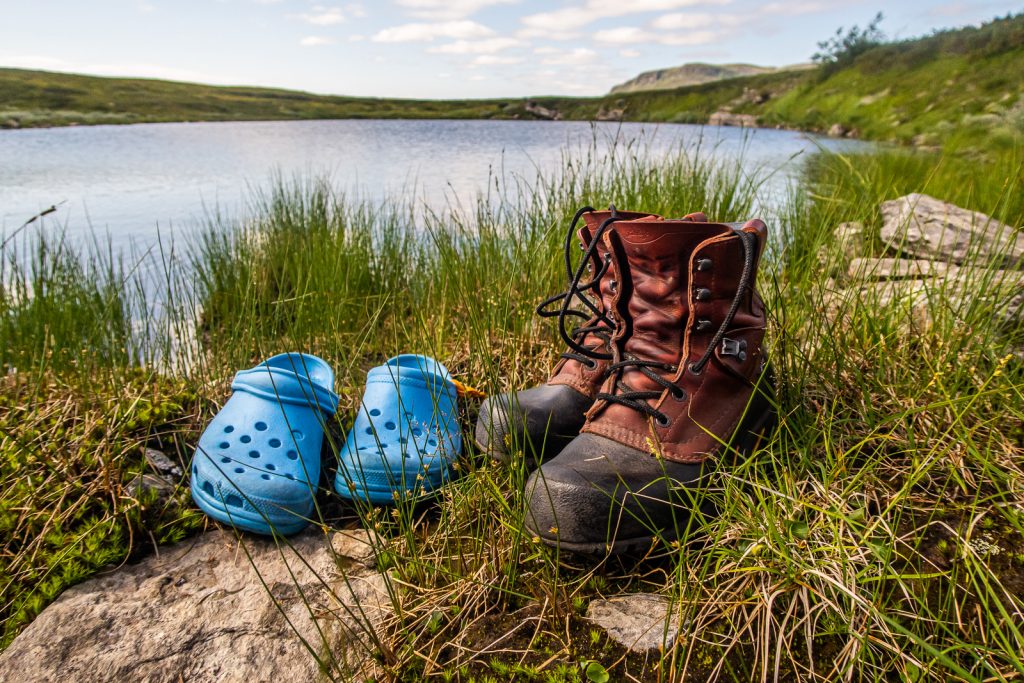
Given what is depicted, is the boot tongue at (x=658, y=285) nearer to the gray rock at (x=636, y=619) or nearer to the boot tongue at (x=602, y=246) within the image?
the boot tongue at (x=602, y=246)


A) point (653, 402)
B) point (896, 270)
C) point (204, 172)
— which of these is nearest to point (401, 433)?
point (653, 402)

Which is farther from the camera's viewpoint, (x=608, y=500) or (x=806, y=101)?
(x=806, y=101)

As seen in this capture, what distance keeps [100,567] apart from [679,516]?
1.19 metres

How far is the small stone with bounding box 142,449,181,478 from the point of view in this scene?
59.0 inches

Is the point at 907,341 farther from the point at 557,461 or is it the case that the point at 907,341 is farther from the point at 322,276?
the point at 322,276

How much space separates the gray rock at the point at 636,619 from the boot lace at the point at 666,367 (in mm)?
339

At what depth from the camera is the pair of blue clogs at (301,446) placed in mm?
1284

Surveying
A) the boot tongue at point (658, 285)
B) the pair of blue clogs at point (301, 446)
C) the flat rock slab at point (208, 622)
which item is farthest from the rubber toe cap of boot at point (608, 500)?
the flat rock slab at point (208, 622)

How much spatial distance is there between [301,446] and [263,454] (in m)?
0.10

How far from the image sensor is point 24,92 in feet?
118

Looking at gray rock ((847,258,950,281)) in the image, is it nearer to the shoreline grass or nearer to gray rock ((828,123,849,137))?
the shoreline grass

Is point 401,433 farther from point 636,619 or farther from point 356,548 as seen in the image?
point 636,619

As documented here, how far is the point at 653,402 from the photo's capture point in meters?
1.23

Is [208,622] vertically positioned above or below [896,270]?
below
